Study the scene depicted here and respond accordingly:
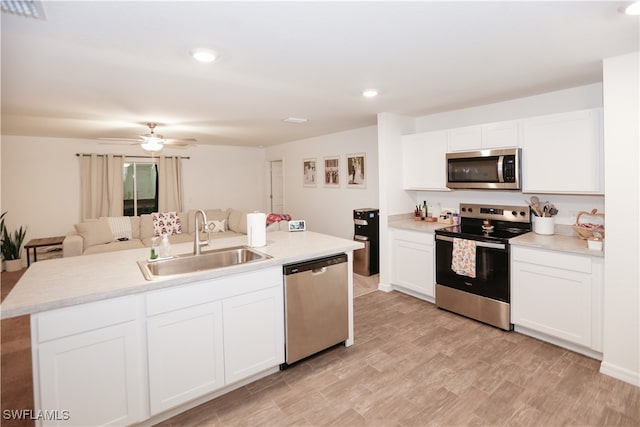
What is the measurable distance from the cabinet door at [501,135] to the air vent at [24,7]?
350cm

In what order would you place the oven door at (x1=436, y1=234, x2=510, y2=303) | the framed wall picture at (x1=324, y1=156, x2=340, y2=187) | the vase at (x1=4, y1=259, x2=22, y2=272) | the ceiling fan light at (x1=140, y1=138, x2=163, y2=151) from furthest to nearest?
the framed wall picture at (x1=324, y1=156, x2=340, y2=187)
the vase at (x1=4, y1=259, x2=22, y2=272)
the ceiling fan light at (x1=140, y1=138, x2=163, y2=151)
the oven door at (x1=436, y1=234, x2=510, y2=303)

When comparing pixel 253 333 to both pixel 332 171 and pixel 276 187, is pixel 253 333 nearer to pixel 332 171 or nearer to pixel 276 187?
pixel 332 171

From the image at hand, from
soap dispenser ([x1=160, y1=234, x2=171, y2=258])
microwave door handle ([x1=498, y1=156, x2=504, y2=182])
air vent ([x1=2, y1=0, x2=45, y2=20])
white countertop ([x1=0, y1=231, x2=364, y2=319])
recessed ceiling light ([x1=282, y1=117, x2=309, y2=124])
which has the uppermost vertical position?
recessed ceiling light ([x1=282, y1=117, x2=309, y2=124])

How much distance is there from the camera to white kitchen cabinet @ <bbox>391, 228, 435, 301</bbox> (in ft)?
12.3

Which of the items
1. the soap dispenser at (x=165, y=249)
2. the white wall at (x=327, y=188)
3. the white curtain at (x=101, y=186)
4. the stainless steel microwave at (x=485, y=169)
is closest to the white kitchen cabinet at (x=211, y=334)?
the soap dispenser at (x=165, y=249)

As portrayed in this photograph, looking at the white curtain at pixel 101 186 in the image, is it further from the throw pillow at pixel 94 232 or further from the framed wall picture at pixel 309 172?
the framed wall picture at pixel 309 172

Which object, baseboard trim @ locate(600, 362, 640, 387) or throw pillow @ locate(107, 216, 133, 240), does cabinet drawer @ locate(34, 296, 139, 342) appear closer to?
baseboard trim @ locate(600, 362, 640, 387)

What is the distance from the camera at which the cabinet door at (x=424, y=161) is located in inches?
153

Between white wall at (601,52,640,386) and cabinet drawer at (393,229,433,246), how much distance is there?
1563 mm

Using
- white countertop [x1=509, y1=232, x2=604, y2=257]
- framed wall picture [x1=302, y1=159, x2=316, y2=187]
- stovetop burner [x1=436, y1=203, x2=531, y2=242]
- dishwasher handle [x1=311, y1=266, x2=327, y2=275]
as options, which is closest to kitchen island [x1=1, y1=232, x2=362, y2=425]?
dishwasher handle [x1=311, y1=266, x2=327, y2=275]

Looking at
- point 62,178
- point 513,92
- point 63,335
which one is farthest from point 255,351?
point 62,178

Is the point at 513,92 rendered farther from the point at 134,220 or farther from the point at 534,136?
the point at 134,220

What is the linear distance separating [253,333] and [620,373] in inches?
102

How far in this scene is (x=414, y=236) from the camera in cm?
388
